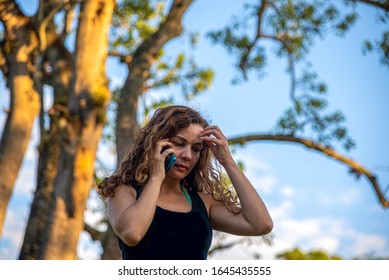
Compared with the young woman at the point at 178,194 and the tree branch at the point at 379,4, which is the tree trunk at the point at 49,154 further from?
the young woman at the point at 178,194

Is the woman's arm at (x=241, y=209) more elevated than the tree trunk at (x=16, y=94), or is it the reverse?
the tree trunk at (x=16, y=94)

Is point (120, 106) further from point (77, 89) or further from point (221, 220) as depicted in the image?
point (221, 220)

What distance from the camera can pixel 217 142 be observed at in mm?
3080

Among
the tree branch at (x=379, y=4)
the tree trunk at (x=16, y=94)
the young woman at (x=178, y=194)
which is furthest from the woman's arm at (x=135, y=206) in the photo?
the tree branch at (x=379, y=4)

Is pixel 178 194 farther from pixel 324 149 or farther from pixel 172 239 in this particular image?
pixel 324 149

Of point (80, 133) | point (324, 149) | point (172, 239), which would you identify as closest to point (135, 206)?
point (172, 239)

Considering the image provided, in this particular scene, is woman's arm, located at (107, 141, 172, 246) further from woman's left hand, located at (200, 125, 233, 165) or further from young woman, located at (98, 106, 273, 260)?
woman's left hand, located at (200, 125, 233, 165)

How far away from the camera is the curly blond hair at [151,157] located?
3059mm

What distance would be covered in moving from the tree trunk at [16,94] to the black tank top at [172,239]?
7.17m

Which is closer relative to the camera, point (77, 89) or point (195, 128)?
point (195, 128)
